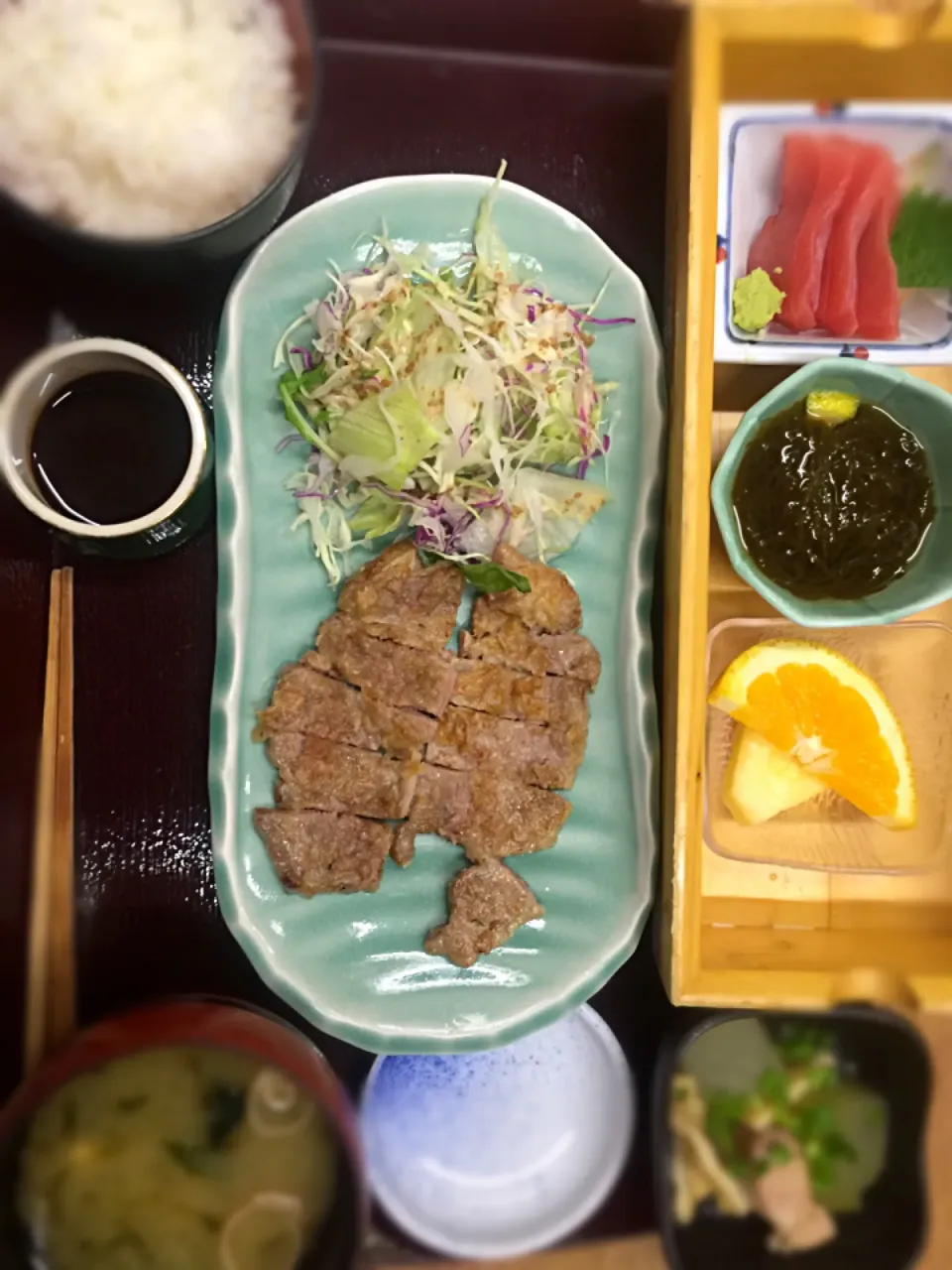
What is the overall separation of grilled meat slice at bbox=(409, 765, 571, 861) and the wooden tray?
0.25m

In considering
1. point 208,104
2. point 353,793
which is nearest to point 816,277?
point 208,104

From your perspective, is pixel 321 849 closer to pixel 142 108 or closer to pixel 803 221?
pixel 142 108

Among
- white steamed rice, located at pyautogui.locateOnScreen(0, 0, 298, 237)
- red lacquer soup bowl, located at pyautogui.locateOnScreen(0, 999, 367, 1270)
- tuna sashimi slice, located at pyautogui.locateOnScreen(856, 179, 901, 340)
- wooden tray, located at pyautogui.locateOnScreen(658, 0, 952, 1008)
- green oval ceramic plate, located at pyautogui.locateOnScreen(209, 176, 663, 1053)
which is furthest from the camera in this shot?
tuna sashimi slice, located at pyautogui.locateOnScreen(856, 179, 901, 340)

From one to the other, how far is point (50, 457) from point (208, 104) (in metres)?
0.71

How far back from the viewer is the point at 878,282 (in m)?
1.84

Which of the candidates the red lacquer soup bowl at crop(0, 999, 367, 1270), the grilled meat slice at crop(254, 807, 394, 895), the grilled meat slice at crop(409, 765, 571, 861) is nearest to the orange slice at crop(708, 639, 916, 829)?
the grilled meat slice at crop(409, 765, 571, 861)

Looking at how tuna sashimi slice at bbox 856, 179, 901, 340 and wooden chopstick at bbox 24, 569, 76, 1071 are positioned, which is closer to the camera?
wooden chopstick at bbox 24, 569, 76, 1071

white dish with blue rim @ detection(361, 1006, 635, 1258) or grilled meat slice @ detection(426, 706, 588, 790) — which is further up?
grilled meat slice @ detection(426, 706, 588, 790)

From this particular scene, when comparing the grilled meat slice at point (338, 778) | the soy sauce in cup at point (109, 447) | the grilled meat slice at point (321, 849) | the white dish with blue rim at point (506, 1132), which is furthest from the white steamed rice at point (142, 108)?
the white dish with blue rim at point (506, 1132)

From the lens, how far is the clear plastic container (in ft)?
6.09

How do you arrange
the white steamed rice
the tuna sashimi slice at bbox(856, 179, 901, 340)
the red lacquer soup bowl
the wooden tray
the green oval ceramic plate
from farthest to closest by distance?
the tuna sashimi slice at bbox(856, 179, 901, 340) < the green oval ceramic plate < the wooden tray < the white steamed rice < the red lacquer soup bowl

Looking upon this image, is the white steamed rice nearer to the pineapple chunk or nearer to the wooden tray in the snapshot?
the wooden tray

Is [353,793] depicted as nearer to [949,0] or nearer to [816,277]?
[816,277]

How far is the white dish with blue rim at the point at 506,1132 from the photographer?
70.4 inches
